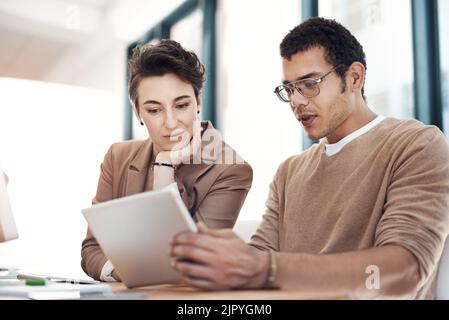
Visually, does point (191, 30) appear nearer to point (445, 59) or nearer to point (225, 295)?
point (445, 59)

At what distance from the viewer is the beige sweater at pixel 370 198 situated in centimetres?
106

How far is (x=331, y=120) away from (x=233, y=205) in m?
0.37

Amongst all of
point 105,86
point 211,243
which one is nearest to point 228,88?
→ point 105,86

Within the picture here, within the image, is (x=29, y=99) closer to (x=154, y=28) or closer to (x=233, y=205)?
(x=154, y=28)

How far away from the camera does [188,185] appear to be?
1545 mm

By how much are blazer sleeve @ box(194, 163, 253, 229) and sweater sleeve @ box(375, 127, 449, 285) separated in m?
0.45

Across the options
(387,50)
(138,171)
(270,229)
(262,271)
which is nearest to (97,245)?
(138,171)

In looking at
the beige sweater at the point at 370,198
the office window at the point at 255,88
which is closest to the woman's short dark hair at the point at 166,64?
the beige sweater at the point at 370,198

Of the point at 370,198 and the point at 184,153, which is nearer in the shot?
the point at 370,198

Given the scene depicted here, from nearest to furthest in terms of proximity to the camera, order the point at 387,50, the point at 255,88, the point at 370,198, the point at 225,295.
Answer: the point at 225,295
the point at 370,198
the point at 387,50
the point at 255,88

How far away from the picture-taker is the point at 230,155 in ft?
5.03

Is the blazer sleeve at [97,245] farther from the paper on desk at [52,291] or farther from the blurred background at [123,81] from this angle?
the blurred background at [123,81]

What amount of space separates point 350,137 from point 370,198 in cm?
24

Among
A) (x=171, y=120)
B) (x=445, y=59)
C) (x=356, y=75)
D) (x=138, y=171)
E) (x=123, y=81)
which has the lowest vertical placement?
(x=138, y=171)
